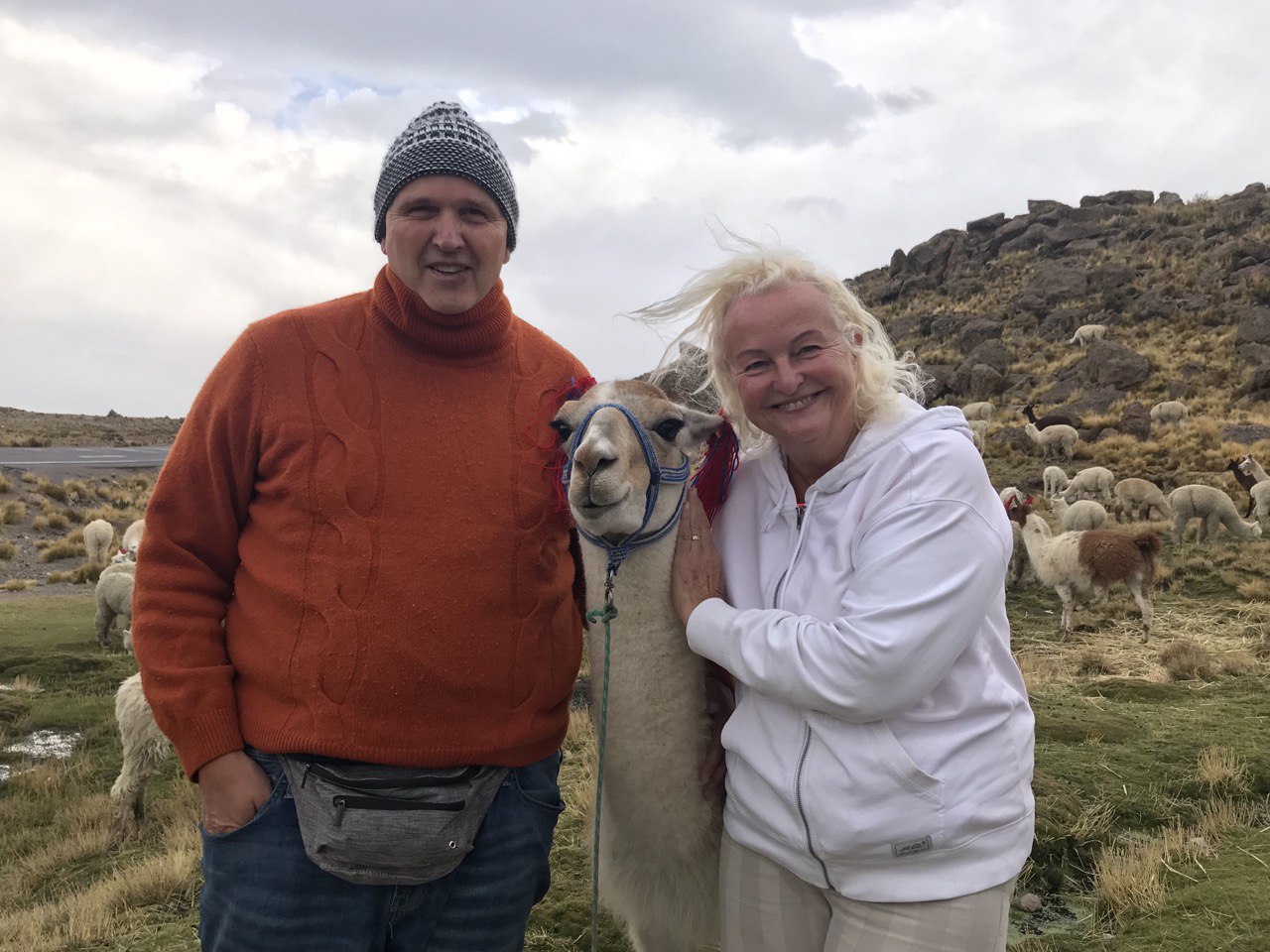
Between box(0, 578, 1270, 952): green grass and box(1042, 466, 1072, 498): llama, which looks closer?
box(0, 578, 1270, 952): green grass

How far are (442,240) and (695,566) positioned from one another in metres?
0.91

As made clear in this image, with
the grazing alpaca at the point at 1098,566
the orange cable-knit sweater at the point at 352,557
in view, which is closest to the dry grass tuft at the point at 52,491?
the grazing alpaca at the point at 1098,566

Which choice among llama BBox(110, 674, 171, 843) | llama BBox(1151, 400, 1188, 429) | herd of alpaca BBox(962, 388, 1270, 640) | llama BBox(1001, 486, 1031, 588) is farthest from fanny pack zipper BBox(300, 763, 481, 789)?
llama BBox(1151, 400, 1188, 429)

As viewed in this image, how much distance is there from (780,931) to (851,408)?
1.05 meters

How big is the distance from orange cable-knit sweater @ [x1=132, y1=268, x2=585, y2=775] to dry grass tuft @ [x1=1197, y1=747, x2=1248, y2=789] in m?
3.11

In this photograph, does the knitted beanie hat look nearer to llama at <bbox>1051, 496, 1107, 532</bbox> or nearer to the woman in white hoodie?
the woman in white hoodie

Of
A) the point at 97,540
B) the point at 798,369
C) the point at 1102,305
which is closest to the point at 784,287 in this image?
the point at 798,369

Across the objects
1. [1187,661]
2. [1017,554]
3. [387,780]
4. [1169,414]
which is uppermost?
[1169,414]

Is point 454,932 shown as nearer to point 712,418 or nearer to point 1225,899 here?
point 712,418

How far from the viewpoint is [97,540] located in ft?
43.2

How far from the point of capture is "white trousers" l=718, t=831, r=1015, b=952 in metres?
1.51

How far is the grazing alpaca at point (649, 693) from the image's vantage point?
206 cm

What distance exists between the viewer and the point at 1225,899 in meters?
2.64

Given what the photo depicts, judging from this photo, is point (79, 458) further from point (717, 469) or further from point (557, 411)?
point (717, 469)
